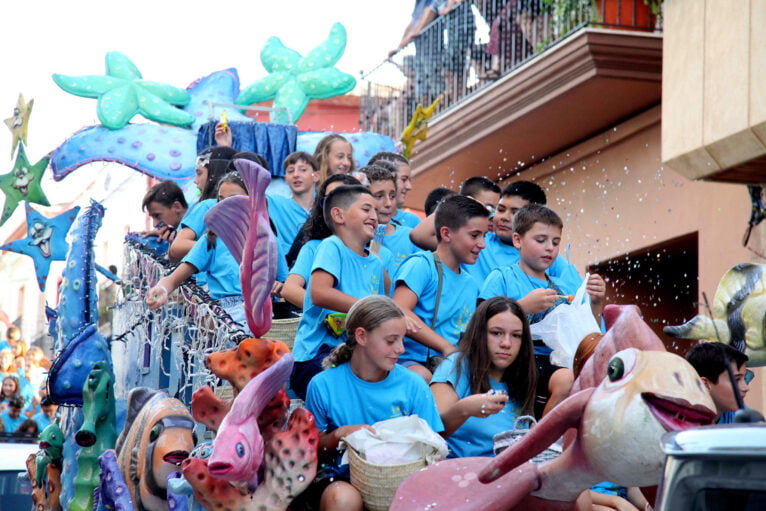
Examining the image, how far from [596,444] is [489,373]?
256 cm

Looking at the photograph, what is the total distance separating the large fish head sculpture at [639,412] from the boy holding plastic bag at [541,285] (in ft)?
9.04

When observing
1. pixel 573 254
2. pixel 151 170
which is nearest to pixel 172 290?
pixel 151 170

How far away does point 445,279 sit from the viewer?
281 inches

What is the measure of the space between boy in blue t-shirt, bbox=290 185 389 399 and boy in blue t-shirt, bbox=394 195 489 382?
0.21 meters

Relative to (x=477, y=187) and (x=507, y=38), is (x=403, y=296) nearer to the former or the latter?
(x=477, y=187)

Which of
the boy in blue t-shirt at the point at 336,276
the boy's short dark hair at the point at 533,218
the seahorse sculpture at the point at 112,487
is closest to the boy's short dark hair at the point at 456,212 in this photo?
the boy's short dark hair at the point at 533,218

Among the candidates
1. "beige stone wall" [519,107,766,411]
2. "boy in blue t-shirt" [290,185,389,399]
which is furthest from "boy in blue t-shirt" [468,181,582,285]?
"beige stone wall" [519,107,766,411]

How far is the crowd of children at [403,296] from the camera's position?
5832mm

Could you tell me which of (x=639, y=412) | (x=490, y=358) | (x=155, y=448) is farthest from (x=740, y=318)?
(x=155, y=448)

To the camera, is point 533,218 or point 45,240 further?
point 45,240

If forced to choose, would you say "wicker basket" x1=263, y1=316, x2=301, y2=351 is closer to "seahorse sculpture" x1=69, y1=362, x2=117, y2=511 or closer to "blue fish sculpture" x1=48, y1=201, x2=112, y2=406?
"seahorse sculpture" x1=69, y1=362, x2=117, y2=511

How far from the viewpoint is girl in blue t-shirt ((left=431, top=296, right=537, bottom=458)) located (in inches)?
241

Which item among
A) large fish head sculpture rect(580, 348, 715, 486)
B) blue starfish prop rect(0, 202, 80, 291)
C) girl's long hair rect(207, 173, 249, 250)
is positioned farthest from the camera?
blue starfish prop rect(0, 202, 80, 291)

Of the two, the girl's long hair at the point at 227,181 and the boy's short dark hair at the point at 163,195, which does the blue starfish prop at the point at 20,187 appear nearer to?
the boy's short dark hair at the point at 163,195
